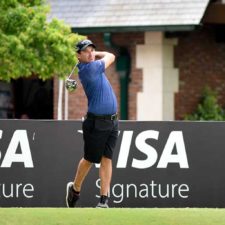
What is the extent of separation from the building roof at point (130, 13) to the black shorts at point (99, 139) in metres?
8.08

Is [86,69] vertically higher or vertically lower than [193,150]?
higher

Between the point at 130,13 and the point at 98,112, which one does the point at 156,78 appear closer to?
the point at 130,13

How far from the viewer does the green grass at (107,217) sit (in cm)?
932

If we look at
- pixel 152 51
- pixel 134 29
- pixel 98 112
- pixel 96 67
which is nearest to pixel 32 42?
pixel 134 29

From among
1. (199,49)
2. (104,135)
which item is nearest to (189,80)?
(199,49)

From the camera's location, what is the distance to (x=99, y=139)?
36.3 feet

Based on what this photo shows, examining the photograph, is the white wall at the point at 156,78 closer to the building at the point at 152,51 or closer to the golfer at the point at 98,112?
the building at the point at 152,51

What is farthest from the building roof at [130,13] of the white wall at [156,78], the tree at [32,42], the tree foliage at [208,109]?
the tree at [32,42]

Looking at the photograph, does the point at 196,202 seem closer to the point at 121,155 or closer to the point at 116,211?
the point at 121,155

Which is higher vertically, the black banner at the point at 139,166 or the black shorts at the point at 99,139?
the black shorts at the point at 99,139

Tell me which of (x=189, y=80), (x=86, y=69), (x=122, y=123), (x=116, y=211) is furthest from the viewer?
(x=189, y=80)

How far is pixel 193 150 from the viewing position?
1304 centimetres

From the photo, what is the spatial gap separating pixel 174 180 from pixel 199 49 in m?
8.09

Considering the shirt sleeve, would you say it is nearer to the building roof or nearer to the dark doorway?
the building roof
